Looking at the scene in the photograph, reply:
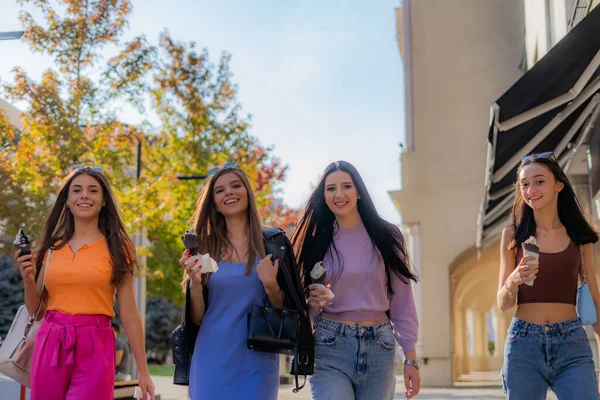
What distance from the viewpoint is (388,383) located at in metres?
4.91

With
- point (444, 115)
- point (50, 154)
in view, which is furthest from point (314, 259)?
point (444, 115)

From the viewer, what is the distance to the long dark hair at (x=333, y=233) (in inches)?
202

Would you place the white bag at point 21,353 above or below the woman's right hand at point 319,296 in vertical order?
below

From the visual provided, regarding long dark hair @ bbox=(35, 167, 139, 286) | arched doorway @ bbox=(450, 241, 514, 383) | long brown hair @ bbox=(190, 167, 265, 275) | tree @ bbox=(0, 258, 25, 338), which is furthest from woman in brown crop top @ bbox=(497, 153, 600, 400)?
tree @ bbox=(0, 258, 25, 338)

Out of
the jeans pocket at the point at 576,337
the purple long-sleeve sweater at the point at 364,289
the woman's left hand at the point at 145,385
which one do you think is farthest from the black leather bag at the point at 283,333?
the jeans pocket at the point at 576,337

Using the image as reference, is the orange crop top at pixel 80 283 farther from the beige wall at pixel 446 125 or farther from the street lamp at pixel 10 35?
the beige wall at pixel 446 125

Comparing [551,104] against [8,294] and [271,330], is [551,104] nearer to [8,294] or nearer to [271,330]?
[271,330]

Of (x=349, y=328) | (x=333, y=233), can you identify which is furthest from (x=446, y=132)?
(x=349, y=328)

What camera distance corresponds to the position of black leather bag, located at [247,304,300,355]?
4.62m

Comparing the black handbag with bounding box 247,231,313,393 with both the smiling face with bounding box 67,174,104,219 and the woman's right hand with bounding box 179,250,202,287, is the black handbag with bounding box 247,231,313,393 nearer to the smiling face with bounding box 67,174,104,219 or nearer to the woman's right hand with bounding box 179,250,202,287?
the woman's right hand with bounding box 179,250,202,287

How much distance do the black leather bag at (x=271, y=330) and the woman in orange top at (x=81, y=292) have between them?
77cm

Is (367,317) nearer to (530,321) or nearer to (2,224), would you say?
(530,321)

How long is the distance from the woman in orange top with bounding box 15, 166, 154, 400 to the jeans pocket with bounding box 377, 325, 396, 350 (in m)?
1.34

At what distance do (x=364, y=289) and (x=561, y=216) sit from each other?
1195 millimetres
